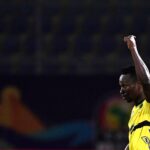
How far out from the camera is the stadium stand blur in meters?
12.1

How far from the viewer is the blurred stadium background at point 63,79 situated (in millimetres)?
11484

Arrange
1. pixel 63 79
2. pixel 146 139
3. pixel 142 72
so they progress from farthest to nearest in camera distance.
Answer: pixel 63 79
pixel 146 139
pixel 142 72

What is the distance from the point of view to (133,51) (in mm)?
5449

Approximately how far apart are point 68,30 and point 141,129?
732 centimetres

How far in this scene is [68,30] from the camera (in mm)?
12867

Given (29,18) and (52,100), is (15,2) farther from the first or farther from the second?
(52,100)

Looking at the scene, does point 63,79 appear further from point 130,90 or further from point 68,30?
point 130,90

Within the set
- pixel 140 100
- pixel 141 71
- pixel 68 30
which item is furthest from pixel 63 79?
pixel 141 71

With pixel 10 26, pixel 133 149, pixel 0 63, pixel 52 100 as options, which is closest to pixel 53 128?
pixel 52 100

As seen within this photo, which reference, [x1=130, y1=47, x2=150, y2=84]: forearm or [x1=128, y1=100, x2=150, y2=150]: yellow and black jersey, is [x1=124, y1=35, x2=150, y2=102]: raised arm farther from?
[x1=128, y1=100, x2=150, y2=150]: yellow and black jersey

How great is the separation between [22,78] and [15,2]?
74.8 inches

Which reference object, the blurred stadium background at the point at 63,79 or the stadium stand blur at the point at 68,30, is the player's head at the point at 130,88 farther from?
the stadium stand blur at the point at 68,30

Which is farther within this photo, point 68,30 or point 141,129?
point 68,30

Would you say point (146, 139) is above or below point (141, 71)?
below
